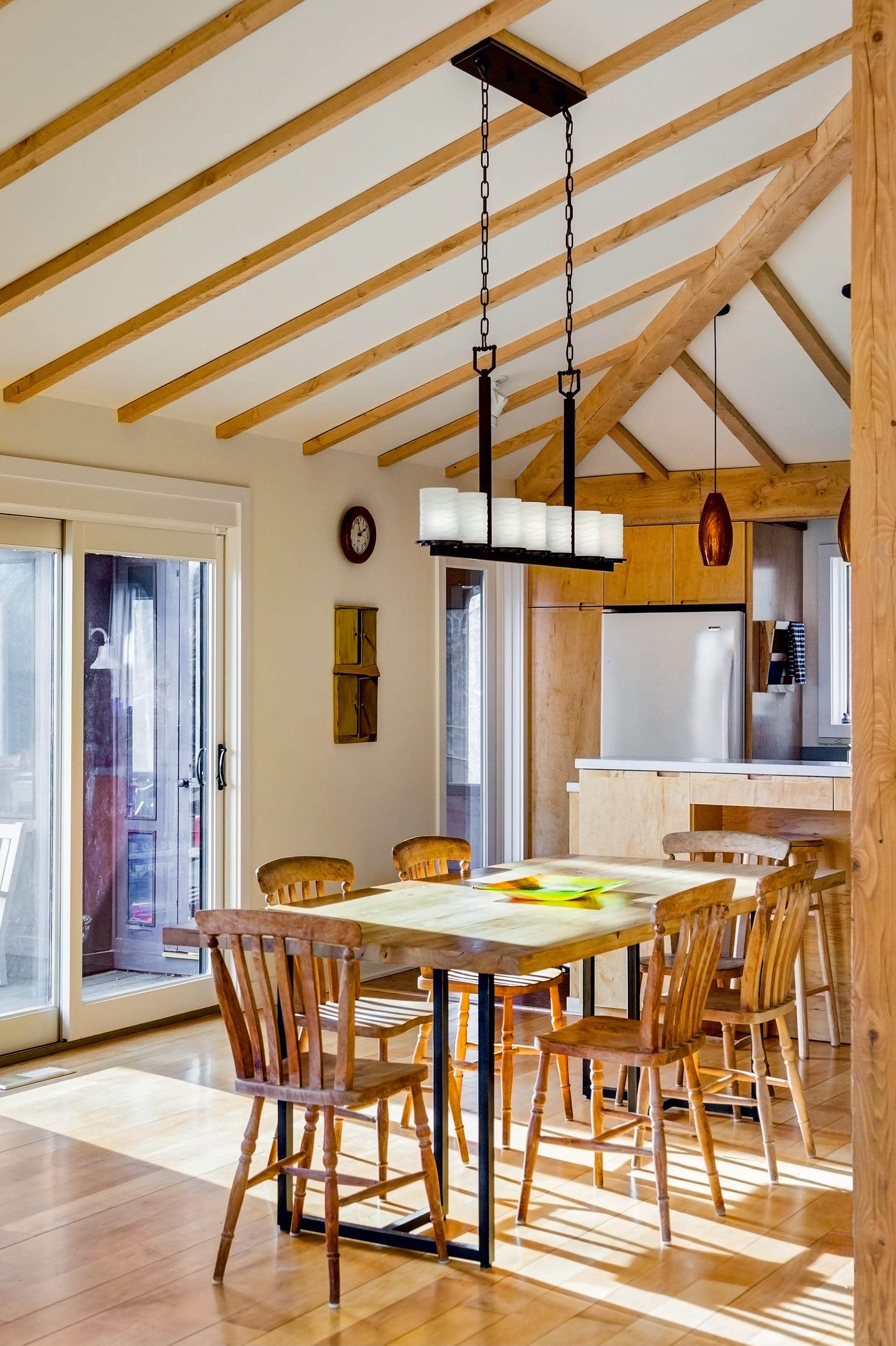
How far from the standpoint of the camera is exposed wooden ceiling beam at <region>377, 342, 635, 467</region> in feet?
22.2

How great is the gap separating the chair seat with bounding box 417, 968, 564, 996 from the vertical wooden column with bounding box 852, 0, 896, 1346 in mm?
2011

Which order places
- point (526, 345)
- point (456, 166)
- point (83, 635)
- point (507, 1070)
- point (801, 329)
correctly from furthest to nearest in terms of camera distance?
point (801, 329)
point (526, 345)
point (83, 635)
point (456, 166)
point (507, 1070)

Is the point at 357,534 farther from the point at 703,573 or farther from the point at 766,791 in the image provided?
the point at 766,791

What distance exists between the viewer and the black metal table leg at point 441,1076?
11.2 ft

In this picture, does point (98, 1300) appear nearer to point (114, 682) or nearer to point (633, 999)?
point (633, 999)

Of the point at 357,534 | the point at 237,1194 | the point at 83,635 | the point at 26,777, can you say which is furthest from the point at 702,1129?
the point at 357,534

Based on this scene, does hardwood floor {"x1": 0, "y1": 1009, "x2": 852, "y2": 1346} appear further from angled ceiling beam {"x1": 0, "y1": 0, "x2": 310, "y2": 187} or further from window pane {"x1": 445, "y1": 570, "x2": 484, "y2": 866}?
window pane {"x1": 445, "y1": 570, "x2": 484, "y2": 866}

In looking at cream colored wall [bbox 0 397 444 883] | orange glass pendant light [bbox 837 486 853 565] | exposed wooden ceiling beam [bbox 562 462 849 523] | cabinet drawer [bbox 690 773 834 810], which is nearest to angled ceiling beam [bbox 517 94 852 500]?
exposed wooden ceiling beam [bbox 562 462 849 523]

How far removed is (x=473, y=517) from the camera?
4160mm

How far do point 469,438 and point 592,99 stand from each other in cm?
300

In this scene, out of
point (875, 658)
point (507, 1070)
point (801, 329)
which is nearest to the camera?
point (875, 658)

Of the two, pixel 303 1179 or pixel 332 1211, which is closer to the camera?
pixel 332 1211

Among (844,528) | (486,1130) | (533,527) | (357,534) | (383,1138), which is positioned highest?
(357,534)

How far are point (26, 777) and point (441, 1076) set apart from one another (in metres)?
2.58
